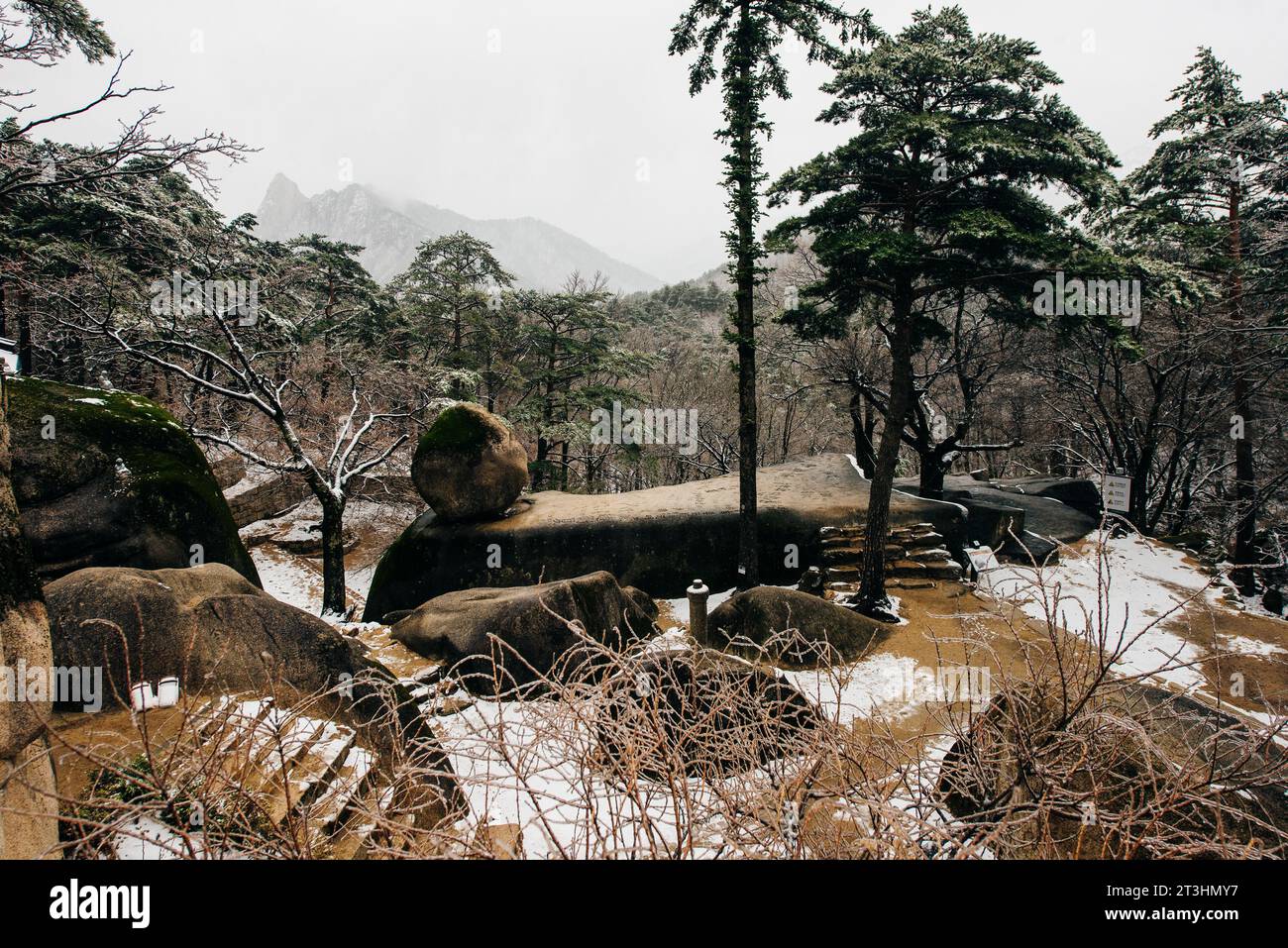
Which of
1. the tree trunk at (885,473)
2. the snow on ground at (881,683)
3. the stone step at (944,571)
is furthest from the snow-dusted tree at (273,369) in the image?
the stone step at (944,571)

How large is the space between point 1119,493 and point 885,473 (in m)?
9.79

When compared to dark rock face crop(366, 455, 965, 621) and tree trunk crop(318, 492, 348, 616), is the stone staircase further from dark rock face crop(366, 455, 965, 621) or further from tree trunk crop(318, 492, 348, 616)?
tree trunk crop(318, 492, 348, 616)

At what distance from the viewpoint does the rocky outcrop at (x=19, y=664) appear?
269 cm

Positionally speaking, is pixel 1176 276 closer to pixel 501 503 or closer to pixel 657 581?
pixel 657 581

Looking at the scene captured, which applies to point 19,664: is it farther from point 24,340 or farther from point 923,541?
point 24,340

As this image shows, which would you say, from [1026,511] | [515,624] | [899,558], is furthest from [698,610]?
[1026,511]

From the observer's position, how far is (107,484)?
7582mm

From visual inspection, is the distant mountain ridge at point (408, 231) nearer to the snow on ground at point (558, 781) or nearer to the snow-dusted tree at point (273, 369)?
the snow-dusted tree at point (273, 369)

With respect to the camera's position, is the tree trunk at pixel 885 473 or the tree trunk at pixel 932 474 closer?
the tree trunk at pixel 885 473

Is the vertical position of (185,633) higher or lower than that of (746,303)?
lower

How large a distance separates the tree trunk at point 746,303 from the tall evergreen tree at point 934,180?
2.72 feet

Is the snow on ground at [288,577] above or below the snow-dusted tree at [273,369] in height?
below
